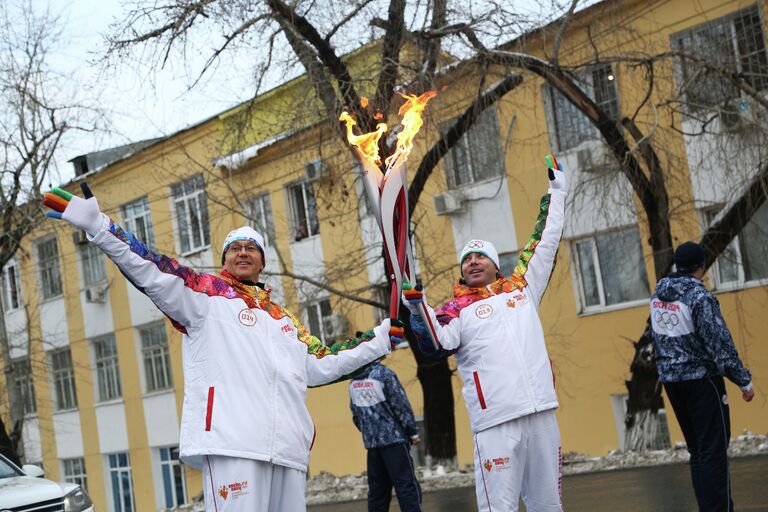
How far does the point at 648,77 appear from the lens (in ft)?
43.9

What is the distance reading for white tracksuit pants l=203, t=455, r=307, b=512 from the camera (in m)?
4.80

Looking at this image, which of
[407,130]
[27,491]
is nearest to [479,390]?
[407,130]

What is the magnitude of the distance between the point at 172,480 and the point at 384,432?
743 inches

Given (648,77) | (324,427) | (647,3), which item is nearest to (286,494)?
(648,77)

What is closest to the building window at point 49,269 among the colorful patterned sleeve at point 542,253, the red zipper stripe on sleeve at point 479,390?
the colorful patterned sleeve at point 542,253

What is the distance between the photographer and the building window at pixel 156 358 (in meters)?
26.5

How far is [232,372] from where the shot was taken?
4.96m

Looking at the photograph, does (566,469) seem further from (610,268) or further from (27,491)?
(27,491)

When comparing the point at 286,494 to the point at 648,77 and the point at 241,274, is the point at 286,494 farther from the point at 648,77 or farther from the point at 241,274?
the point at 648,77

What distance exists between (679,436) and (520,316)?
452 inches

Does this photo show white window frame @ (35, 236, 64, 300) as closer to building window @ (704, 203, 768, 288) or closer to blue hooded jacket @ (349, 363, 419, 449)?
building window @ (704, 203, 768, 288)

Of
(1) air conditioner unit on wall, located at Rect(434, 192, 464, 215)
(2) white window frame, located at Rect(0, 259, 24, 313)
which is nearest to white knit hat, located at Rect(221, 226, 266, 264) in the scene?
(1) air conditioner unit on wall, located at Rect(434, 192, 464, 215)

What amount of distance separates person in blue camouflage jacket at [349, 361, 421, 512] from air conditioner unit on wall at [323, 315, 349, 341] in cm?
893

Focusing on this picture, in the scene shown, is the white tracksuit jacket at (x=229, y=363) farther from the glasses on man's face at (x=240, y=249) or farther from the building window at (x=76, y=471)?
the building window at (x=76, y=471)
